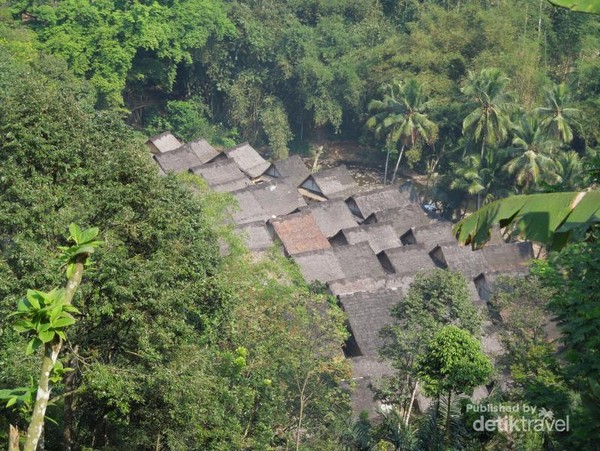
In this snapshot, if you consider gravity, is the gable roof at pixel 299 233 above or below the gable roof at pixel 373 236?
above

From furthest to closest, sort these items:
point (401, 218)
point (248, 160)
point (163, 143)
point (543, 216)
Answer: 1. point (248, 160)
2. point (163, 143)
3. point (401, 218)
4. point (543, 216)

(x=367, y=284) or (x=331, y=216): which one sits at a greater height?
(x=367, y=284)

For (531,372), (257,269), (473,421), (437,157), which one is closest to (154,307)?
(473,421)

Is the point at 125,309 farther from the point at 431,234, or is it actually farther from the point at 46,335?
the point at 431,234

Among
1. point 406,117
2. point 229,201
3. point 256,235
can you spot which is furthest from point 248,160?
point 229,201

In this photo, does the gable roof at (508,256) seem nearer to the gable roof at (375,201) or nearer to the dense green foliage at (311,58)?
the gable roof at (375,201)

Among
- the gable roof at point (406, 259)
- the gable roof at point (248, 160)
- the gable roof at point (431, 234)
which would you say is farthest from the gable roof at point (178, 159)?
the gable roof at point (406, 259)
